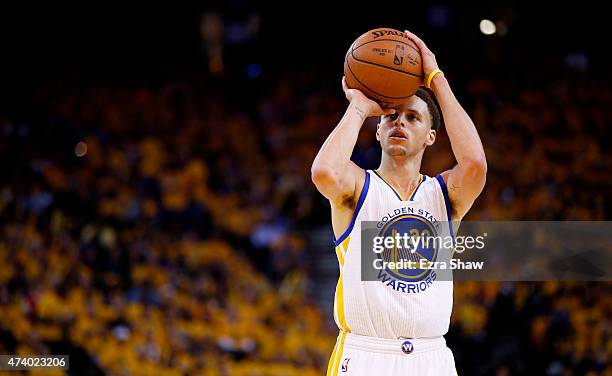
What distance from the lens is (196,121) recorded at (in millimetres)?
13844

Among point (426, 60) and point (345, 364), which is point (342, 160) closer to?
point (426, 60)

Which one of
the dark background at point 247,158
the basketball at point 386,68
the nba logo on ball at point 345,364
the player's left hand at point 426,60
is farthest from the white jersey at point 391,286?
the dark background at point 247,158

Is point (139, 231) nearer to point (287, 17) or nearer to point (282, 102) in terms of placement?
point (282, 102)

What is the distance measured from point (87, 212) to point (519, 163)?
584 cm

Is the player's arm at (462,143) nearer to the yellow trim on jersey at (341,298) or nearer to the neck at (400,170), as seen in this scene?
the neck at (400,170)

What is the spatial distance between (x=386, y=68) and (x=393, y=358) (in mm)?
1250

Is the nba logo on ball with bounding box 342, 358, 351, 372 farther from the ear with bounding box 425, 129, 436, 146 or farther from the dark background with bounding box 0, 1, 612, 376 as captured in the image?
the dark background with bounding box 0, 1, 612, 376

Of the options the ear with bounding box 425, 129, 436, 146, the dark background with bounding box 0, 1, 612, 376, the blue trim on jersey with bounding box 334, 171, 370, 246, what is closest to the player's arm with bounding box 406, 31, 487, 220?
the ear with bounding box 425, 129, 436, 146

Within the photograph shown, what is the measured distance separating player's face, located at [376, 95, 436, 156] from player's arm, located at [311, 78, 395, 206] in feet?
0.46

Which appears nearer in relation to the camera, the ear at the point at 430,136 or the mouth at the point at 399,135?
the mouth at the point at 399,135

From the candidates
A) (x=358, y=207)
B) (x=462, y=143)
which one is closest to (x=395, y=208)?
(x=358, y=207)

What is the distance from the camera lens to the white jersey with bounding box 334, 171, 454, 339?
144 inches

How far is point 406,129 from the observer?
12.9 ft

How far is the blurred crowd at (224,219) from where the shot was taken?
940 centimetres
